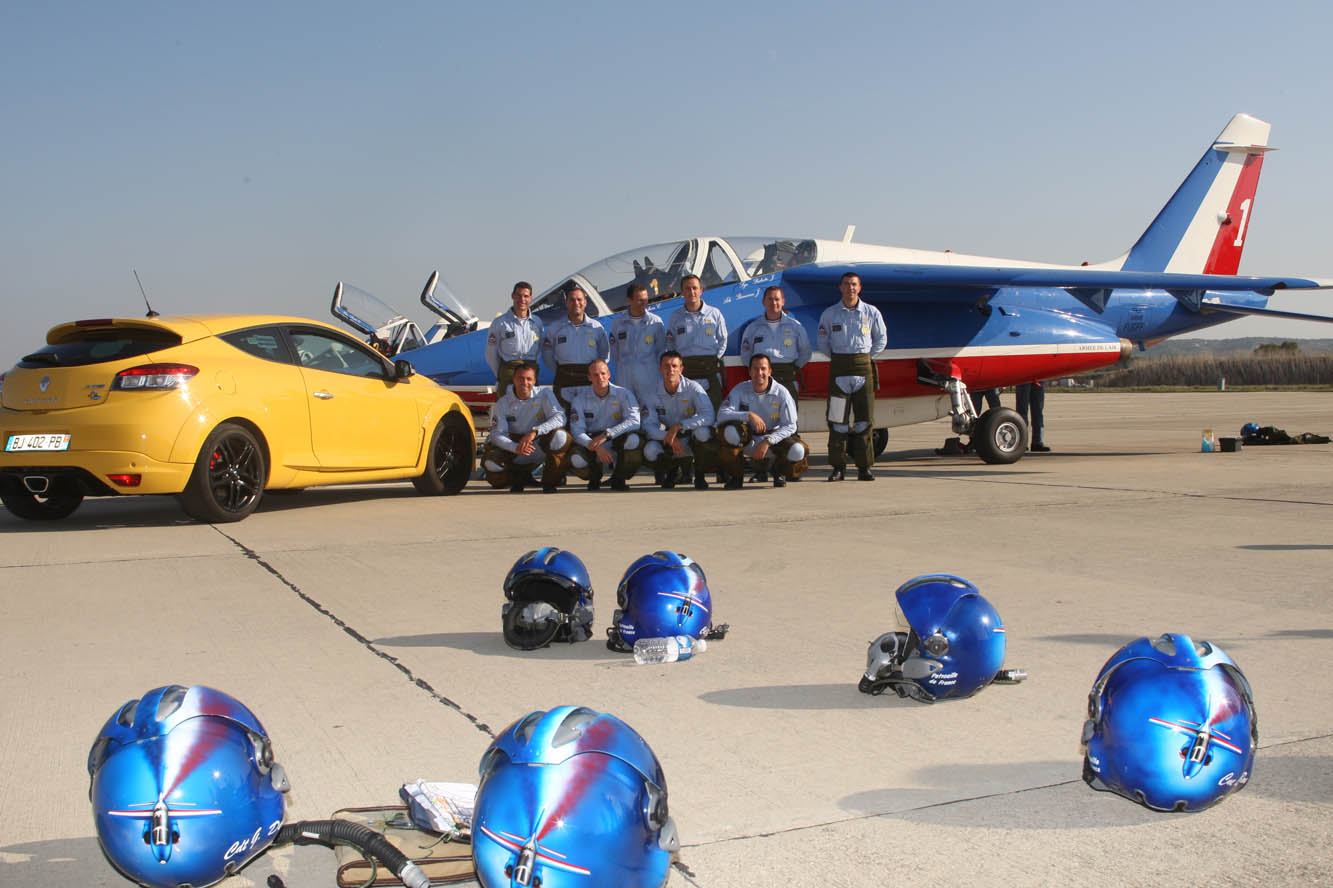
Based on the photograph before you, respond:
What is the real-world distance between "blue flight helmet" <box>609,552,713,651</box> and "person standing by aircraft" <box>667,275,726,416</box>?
21.8 ft

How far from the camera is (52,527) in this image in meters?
8.10

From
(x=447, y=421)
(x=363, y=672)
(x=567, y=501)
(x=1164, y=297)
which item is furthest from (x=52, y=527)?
(x=1164, y=297)

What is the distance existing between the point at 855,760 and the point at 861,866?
0.69 m

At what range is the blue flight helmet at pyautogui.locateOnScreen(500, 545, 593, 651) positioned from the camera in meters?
4.32

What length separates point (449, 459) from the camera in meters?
10.0

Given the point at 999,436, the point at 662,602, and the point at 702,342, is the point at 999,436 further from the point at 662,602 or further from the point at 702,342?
the point at 662,602

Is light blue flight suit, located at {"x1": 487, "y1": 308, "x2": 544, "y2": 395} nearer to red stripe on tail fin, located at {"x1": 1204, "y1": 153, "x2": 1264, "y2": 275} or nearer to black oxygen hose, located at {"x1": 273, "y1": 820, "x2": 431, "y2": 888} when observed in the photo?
black oxygen hose, located at {"x1": 273, "y1": 820, "x2": 431, "y2": 888}

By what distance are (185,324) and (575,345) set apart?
12.7 feet

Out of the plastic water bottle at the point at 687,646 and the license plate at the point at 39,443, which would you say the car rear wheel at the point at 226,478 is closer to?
the license plate at the point at 39,443

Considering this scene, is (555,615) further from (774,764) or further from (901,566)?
(901,566)

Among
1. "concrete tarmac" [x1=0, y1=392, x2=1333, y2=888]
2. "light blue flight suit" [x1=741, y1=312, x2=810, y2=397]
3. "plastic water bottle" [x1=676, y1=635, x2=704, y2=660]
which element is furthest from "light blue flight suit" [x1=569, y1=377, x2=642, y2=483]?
"plastic water bottle" [x1=676, y1=635, x2=704, y2=660]

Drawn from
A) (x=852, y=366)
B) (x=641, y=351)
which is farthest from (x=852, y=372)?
(x=641, y=351)

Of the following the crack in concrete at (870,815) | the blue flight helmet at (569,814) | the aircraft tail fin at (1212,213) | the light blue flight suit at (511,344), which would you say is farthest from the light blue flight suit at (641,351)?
the aircraft tail fin at (1212,213)

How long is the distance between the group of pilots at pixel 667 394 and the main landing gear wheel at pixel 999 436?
2.32 m
